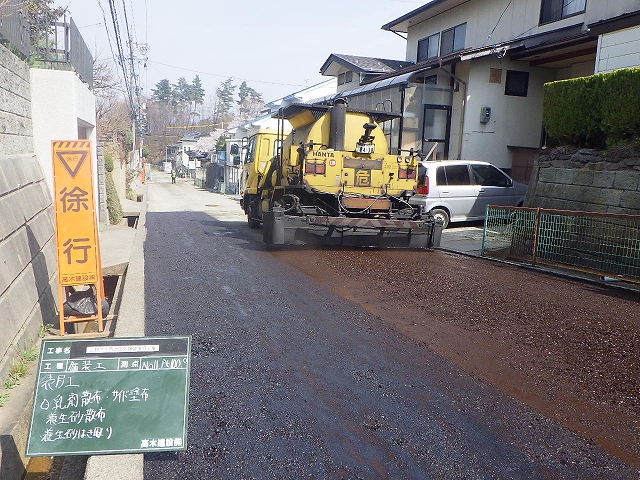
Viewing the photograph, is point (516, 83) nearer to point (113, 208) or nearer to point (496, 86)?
point (496, 86)

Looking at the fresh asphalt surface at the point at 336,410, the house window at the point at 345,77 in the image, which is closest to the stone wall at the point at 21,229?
the fresh asphalt surface at the point at 336,410

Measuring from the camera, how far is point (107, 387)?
9.50ft

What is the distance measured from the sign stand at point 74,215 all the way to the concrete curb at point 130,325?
0.57m

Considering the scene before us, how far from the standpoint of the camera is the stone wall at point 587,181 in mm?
8695

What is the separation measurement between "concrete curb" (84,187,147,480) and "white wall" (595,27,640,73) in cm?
963

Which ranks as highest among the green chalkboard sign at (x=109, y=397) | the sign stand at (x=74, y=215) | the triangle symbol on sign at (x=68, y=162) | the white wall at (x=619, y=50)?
the white wall at (x=619, y=50)

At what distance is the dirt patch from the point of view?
154 inches

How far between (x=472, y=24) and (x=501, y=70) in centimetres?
402

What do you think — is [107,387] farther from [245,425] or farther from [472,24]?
[472,24]

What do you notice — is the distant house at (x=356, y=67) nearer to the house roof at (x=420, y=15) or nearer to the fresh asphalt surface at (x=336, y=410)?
the house roof at (x=420, y=15)

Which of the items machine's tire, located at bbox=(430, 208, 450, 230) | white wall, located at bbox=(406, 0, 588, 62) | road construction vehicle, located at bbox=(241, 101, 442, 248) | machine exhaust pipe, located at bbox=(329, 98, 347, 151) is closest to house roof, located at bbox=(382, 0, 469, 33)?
white wall, located at bbox=(406, 0, 588, 62)

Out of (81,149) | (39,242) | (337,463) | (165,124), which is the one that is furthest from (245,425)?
(165,124)

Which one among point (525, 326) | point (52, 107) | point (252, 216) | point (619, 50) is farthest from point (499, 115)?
point (52, 107)

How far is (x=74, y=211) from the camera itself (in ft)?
17.5
